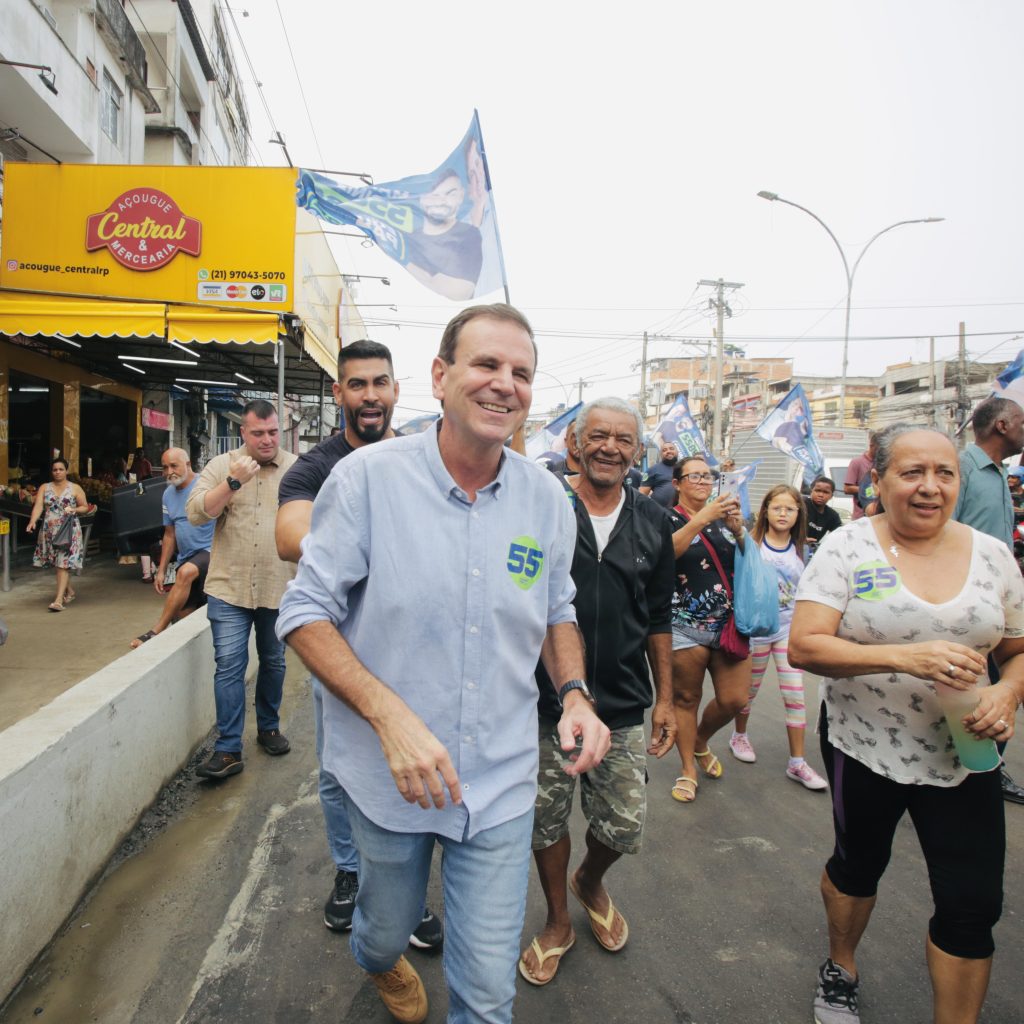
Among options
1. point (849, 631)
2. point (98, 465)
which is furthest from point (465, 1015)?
point (98, 465)

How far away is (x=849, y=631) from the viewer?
7.52 ft

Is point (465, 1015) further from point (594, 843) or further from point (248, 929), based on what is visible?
point (248, 929)

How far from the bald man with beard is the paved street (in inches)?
90.8

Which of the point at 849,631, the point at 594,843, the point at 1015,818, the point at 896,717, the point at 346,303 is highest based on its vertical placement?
the point at 346,303

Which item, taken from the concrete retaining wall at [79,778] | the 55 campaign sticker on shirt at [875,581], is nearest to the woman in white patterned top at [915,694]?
the 55 campaign sticker on shirt at [875,581]

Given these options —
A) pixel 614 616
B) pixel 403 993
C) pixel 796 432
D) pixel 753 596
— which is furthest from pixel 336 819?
pixel 796 432

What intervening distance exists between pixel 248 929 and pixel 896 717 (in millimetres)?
2420

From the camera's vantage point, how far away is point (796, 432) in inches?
385

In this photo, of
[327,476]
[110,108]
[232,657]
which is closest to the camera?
[327,476]

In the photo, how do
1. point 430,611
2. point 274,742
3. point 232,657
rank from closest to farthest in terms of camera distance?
1. point 430,611
2. point 232,657
3. point 274,742

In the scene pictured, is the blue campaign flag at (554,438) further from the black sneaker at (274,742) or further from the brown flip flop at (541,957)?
the brown flip flop at (541,957)

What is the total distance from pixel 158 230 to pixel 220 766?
686 cm

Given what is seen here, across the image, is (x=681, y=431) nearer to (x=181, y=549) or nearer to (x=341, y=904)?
(x=181, y=549)

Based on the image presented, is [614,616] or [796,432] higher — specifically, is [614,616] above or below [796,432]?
below
